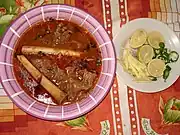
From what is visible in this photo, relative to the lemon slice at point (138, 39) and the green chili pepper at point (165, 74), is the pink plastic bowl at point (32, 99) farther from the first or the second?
the green chili pepper at point (165, 74)

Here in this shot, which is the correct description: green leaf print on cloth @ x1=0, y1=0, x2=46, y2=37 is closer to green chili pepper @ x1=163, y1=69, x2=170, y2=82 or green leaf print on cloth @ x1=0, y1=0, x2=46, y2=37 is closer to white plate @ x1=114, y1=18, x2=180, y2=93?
white plate @ x1=114, y1=18, x2=180, y2=93

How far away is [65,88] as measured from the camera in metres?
1.50

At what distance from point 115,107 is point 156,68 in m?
0.21

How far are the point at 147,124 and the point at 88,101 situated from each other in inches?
10.3

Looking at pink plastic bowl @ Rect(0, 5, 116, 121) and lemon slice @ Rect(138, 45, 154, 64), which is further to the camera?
lemon slice @ Rect(138, 45, 154, 64)

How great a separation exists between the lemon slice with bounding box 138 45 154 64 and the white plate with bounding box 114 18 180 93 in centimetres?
7

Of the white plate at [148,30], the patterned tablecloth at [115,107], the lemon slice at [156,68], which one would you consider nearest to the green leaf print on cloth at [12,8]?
the patterned tablecloth at [115,107]

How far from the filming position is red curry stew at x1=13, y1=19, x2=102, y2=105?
4.80ft

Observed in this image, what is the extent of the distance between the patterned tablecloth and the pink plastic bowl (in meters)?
0.08

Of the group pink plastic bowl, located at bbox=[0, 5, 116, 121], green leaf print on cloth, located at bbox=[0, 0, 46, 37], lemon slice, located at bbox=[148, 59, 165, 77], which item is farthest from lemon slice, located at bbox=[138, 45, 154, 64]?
green leaf print on cloth, located at bbox=[0, 0, 46, 37]

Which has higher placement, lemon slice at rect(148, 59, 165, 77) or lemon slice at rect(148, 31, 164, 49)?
lemon slice at rect(148, 31, 164, 49)

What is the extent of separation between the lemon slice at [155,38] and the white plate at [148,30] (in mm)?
19

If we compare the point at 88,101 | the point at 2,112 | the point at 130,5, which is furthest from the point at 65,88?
the point at 130,5

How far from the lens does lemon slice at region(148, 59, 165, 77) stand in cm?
153
